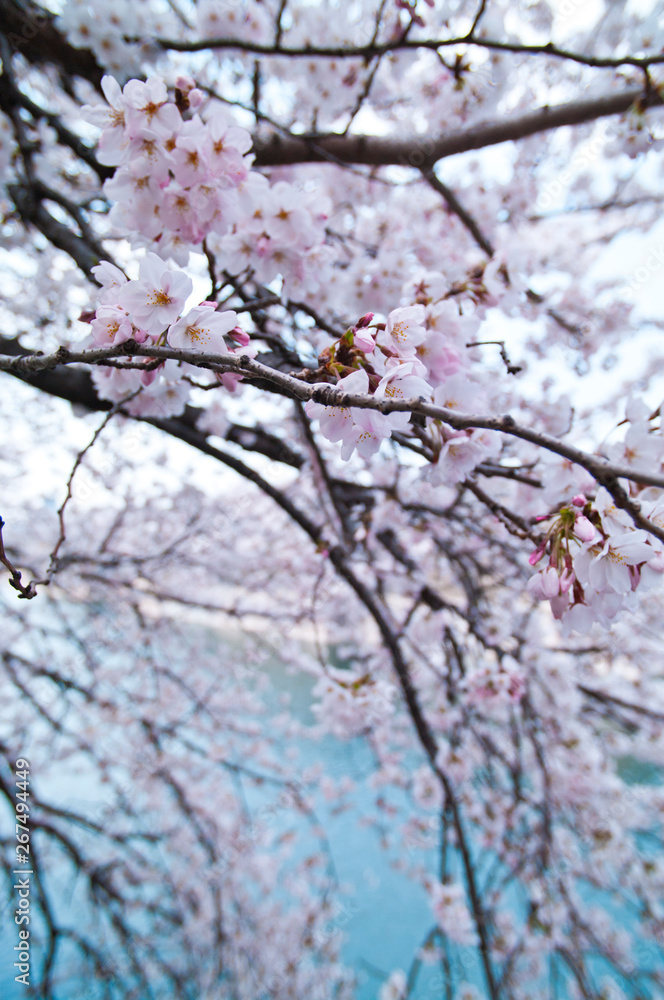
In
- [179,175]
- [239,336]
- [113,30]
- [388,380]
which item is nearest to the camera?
[388,380]

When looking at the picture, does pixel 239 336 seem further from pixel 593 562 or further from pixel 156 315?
pixel 593 562

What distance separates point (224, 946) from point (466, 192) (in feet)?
16.4

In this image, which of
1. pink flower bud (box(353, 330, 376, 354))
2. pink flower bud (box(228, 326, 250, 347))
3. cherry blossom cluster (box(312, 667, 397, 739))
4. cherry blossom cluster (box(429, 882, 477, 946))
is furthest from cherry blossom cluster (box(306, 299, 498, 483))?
cherry blossom cluster (box(429, 882, 477, 946))

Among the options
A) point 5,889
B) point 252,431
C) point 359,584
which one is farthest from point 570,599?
point 5,889

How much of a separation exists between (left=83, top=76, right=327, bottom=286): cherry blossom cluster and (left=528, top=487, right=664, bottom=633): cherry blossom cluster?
840 millimetres

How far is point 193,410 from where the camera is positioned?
2025 millimetres

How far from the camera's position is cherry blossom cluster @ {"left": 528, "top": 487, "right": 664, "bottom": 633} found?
24.4 inches

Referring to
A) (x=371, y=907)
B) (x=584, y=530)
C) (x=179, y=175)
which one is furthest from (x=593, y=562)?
(x=371, y=907)

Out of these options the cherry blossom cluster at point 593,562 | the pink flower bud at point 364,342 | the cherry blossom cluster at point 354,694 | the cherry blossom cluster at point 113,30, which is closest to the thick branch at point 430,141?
the cherry blossom cluster at point 113,30

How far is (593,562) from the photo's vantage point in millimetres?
635

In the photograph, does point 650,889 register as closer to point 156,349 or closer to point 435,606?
point 435,606

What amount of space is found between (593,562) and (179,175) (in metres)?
0.96

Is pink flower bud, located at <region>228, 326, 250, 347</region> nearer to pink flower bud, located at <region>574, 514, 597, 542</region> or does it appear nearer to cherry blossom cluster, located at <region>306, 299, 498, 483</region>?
cherry blossom cluster, located at <region>306, 299, 498, 483</region>

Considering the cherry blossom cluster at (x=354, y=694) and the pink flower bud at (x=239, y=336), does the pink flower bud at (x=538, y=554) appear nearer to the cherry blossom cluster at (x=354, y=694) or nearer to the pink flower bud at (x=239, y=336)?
the pink flower bud at (x=239, y=336)
